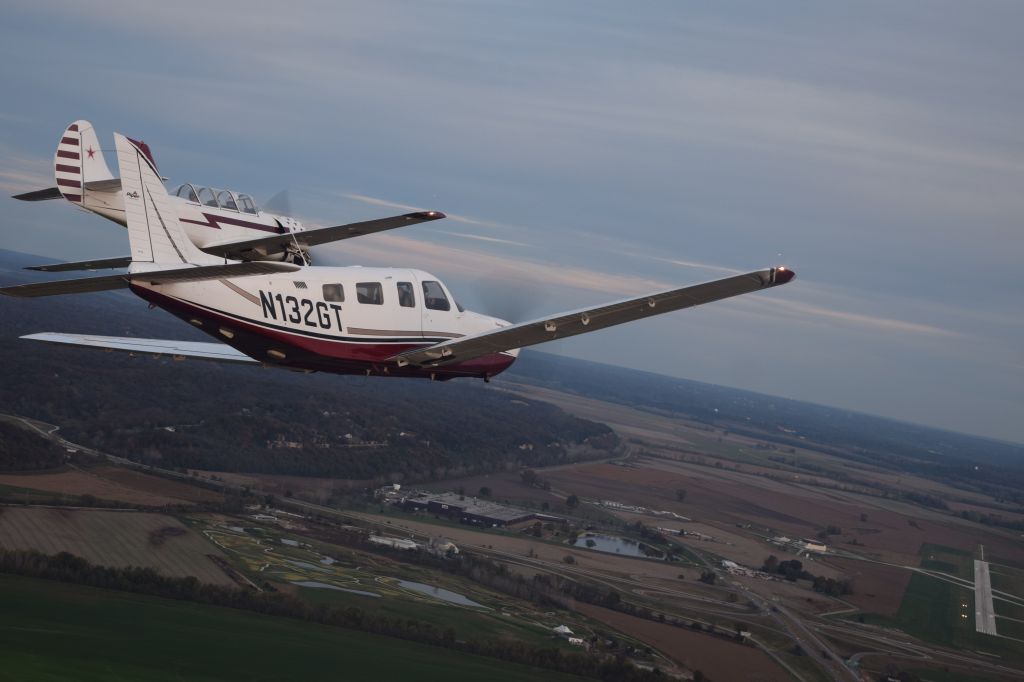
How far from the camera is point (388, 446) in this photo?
73.0 m

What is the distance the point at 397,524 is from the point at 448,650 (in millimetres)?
17445

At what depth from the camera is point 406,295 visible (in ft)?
60.5

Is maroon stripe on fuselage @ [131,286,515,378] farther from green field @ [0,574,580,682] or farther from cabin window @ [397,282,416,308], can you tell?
green field @ [0,574,580,682]

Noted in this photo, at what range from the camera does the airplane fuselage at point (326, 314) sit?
55.2ft

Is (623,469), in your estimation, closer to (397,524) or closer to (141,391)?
(397,524)

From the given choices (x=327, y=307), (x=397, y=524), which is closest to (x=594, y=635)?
(x=397, y=524)

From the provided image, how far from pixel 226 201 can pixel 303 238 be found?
14.7ft

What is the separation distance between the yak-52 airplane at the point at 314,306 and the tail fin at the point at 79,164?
545cm

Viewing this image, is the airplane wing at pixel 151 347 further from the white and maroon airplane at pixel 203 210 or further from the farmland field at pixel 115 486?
the farmland field at pixel 115 486

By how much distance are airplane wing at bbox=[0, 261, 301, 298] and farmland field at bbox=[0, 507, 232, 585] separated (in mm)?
28828

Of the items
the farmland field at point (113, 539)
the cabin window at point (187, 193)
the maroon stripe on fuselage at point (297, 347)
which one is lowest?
the farmland field at point (113, 539)

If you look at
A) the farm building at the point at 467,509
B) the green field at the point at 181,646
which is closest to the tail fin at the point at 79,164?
the green field at the point at 181,646

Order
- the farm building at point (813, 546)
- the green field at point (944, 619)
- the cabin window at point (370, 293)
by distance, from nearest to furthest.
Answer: the cabin window at point (370, 293)
the green field at point (944, 619)
the farm building at point (813, 546)

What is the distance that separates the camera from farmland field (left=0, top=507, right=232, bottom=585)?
4109 cm
